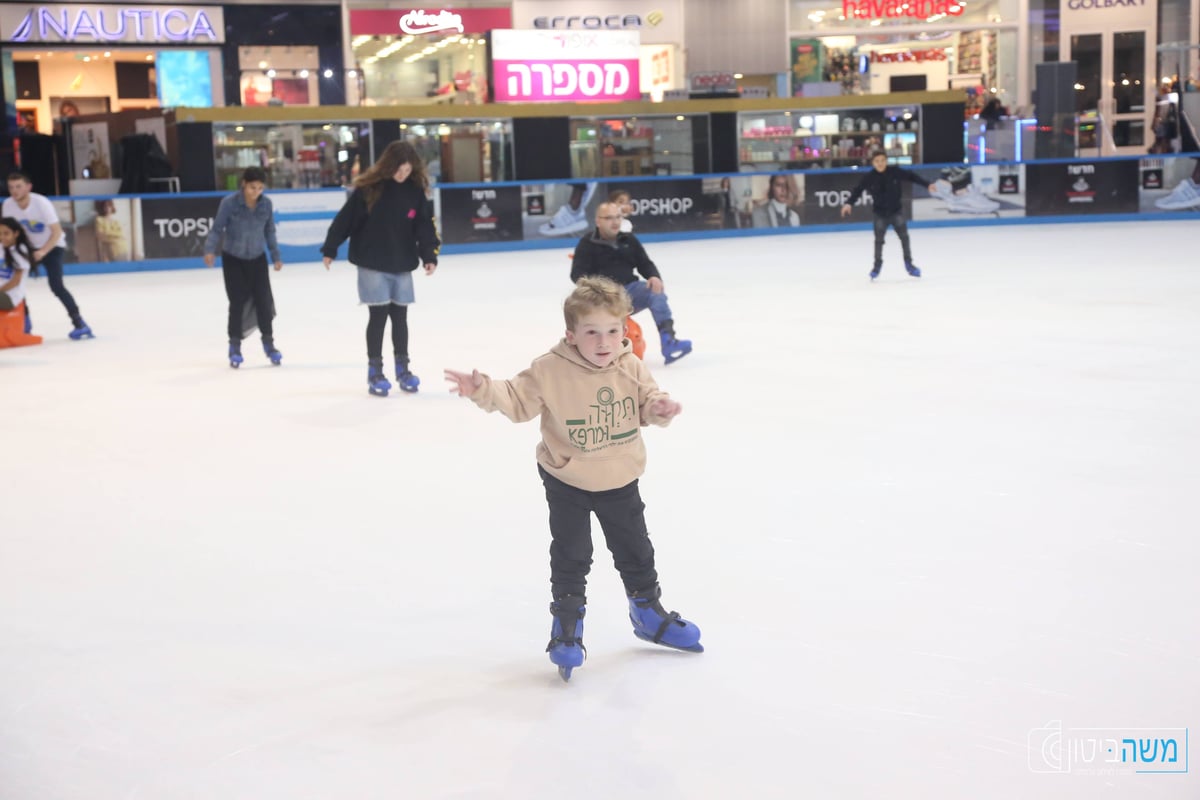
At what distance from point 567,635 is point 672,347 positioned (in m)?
4.55

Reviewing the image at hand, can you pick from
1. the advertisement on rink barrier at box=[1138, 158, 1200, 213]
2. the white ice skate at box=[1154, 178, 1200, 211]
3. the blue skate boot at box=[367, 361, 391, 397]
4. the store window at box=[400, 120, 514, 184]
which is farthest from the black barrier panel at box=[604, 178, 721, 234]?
the blue skate boot at box=[367, 361, 391, 397]

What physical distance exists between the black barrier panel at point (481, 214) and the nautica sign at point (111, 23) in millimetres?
7845

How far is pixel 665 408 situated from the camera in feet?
9.16

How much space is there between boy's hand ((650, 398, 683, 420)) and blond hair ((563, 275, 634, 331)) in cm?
20

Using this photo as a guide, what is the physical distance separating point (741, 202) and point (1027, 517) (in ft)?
48.0

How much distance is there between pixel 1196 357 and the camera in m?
6.80

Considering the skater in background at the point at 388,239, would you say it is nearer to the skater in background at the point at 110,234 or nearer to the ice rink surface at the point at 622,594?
the ice rink surface at the point at 622,594

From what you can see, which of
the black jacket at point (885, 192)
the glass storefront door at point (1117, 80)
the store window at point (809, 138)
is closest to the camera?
the black jacket at point (885, 192)

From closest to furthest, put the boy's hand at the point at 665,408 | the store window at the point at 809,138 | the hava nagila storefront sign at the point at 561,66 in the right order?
the boy's hand at the point at 665,408, the store window at the point at 809,138, the hava nagila storefront sign at the point at 561,66

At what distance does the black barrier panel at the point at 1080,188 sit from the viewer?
18.5 m

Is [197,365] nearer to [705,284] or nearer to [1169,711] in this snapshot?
[705,284]

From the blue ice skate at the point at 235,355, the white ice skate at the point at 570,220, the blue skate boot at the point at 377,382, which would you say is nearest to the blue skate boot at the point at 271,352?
the blue ice skate at the point at 235,355

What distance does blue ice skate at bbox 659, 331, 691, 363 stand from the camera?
7.29m

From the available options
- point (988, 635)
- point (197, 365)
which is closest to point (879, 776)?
point (988, 635)
